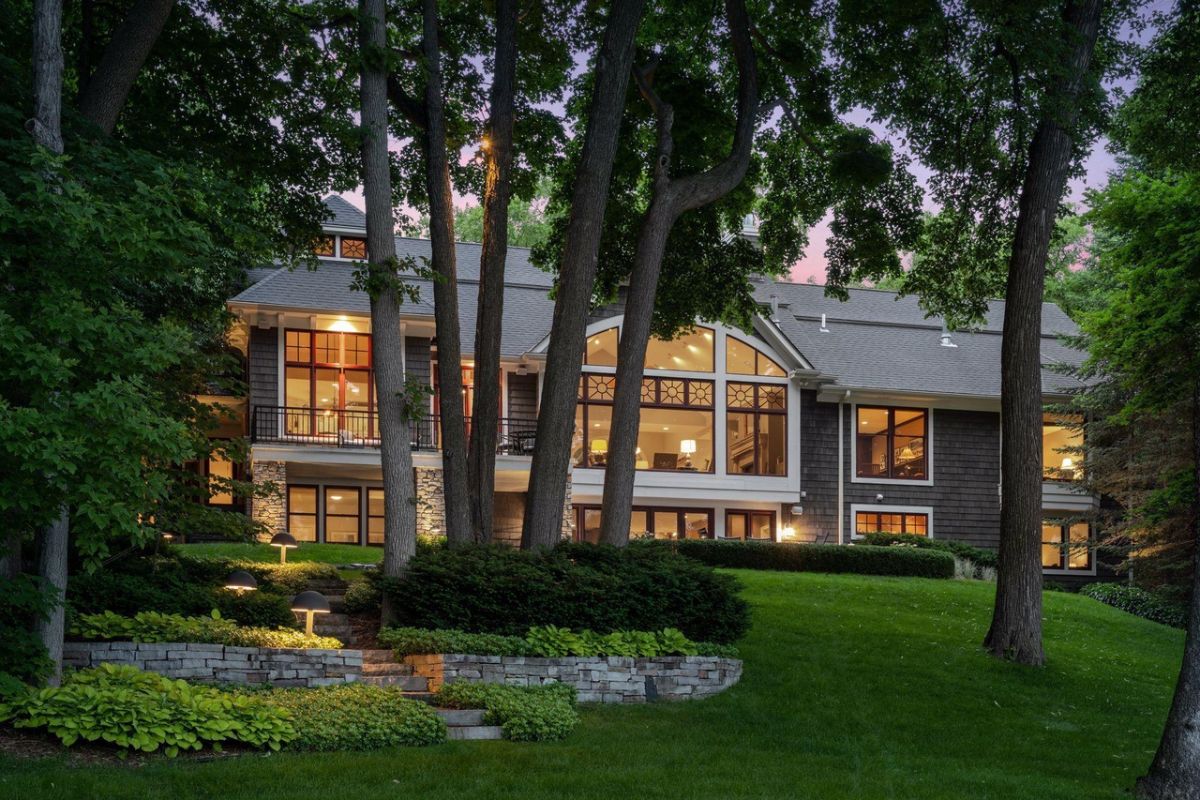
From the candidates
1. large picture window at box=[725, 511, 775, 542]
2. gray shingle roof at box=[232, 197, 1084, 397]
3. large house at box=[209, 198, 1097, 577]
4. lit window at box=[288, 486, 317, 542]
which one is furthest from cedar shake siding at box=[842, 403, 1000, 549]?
lit window at box=[288, 486, 317, 542]

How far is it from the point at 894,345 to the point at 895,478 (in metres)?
3.53

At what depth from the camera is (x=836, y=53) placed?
17.8 metres

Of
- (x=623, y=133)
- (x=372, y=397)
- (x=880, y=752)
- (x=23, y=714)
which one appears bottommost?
(x=880, y=752)

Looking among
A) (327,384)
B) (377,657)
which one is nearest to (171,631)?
(377,657)

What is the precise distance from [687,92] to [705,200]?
2663 mm

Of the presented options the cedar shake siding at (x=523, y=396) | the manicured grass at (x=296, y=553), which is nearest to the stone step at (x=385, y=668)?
the manicured grass at (x=296, y=553)

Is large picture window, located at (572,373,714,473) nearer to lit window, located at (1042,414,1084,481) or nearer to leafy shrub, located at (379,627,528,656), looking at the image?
lit window, located at (1042,414,1084,481)

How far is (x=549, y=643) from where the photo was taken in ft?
40.7

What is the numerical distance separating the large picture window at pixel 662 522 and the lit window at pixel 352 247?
295 inches

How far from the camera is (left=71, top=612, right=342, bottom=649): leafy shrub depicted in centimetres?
1120

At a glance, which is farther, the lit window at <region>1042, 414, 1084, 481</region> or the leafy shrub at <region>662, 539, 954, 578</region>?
the lit window at <region>1042, 414, 1084, 481</region>

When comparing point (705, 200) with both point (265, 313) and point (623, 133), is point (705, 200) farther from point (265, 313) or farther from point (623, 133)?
point (265, 313)

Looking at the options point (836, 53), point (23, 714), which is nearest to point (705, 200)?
point (836, 53)

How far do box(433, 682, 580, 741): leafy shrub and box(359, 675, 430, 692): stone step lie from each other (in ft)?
1.70
